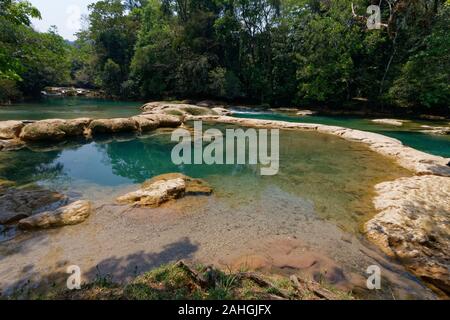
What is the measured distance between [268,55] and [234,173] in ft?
73.1

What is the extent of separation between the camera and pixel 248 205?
5211 millimetres

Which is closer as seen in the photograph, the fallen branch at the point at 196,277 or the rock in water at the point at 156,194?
the fallen branch at the point at 196,277

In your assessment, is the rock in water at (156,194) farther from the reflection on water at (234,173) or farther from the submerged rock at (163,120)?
the submerged rock at (163,120)

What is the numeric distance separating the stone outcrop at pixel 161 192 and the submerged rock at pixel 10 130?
6798mm

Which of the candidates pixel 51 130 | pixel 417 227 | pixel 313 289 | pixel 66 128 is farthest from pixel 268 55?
pixel 313 289

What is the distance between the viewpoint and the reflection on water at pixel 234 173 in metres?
5.54

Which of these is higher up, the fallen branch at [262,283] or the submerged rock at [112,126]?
the submerged rock at [112,126]

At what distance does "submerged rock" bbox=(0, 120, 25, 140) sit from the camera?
29.9ft

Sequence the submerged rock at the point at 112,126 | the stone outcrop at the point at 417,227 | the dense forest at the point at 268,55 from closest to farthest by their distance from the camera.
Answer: the stone outcrop at the point at 417,227, the submerged rock at the point at 112,126, the dense forest at the point at 268,55

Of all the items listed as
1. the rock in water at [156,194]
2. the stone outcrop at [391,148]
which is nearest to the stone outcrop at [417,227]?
the stone outcrop at [391,148]

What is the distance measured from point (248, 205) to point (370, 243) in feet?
7.30

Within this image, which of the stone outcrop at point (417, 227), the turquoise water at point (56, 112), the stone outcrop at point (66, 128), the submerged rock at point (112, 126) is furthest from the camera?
the turquoise water at point (56, 112)
